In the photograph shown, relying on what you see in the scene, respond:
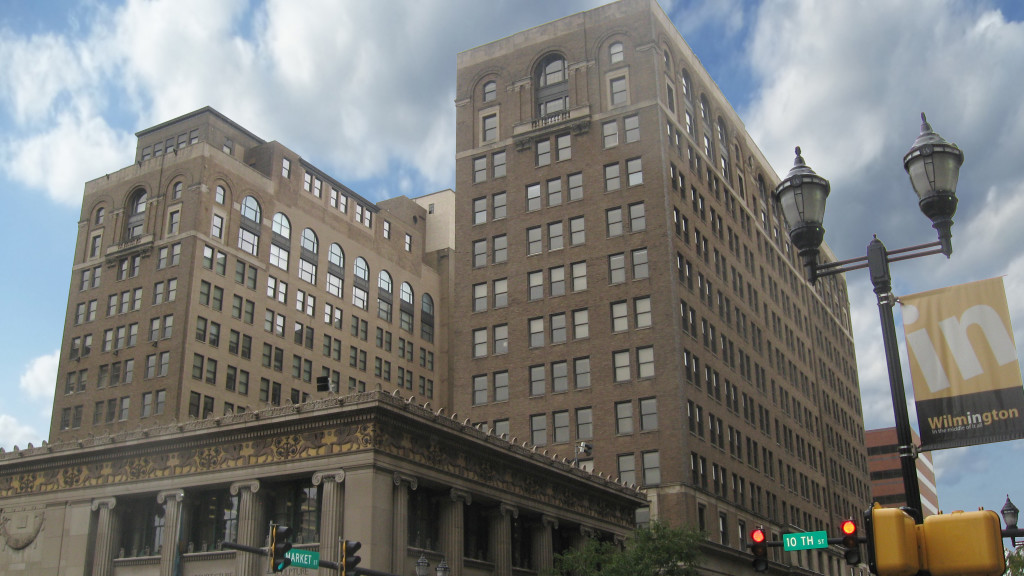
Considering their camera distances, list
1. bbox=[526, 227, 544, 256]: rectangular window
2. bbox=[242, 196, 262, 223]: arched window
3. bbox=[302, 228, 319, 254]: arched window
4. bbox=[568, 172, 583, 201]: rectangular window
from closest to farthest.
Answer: bbox=[568, 172, 583, 201]: rectangular window < bbox=[526, 227, 544, 256]: rectangular window < bbox=[242, 196, 262, 223]: arched window < bbox=[302, 228, 319, 254]: arched window

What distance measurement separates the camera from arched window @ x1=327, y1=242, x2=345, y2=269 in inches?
4160

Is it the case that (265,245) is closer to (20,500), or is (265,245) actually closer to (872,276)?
(20,500)

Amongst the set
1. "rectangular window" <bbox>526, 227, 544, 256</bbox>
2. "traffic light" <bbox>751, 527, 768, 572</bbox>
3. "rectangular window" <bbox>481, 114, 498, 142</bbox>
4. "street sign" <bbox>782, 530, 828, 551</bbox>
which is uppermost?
"rectangular window" <bbox>481, 114, 498, 142</bbox>

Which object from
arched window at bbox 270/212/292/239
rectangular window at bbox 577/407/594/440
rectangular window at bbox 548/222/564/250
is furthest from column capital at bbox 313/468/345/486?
arched window at bbox 270/212/292/239

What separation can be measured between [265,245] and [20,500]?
4841cm

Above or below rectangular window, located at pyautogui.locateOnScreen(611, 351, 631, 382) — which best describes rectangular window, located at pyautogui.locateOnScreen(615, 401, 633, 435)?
below

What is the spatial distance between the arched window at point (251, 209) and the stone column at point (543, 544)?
5384 centimetres

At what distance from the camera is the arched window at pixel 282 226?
98.7 meters

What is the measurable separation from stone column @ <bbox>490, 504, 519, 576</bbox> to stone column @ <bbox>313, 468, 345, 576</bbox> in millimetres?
10544

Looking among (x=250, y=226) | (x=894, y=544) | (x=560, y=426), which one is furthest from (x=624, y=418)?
(x=894, y=544)

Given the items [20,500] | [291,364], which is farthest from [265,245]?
[20,500]

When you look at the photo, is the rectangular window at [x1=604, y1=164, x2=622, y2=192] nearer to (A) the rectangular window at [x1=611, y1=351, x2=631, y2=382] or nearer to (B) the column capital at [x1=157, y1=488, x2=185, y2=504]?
(A) the rectangular window at [x1=611, y1=351, x2=631, y2=382]

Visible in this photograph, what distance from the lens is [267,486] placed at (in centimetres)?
4294

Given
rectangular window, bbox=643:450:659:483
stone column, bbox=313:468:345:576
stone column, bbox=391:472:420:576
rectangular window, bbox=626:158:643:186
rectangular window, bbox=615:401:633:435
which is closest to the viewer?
stone column, bbox=313:468:345:576
